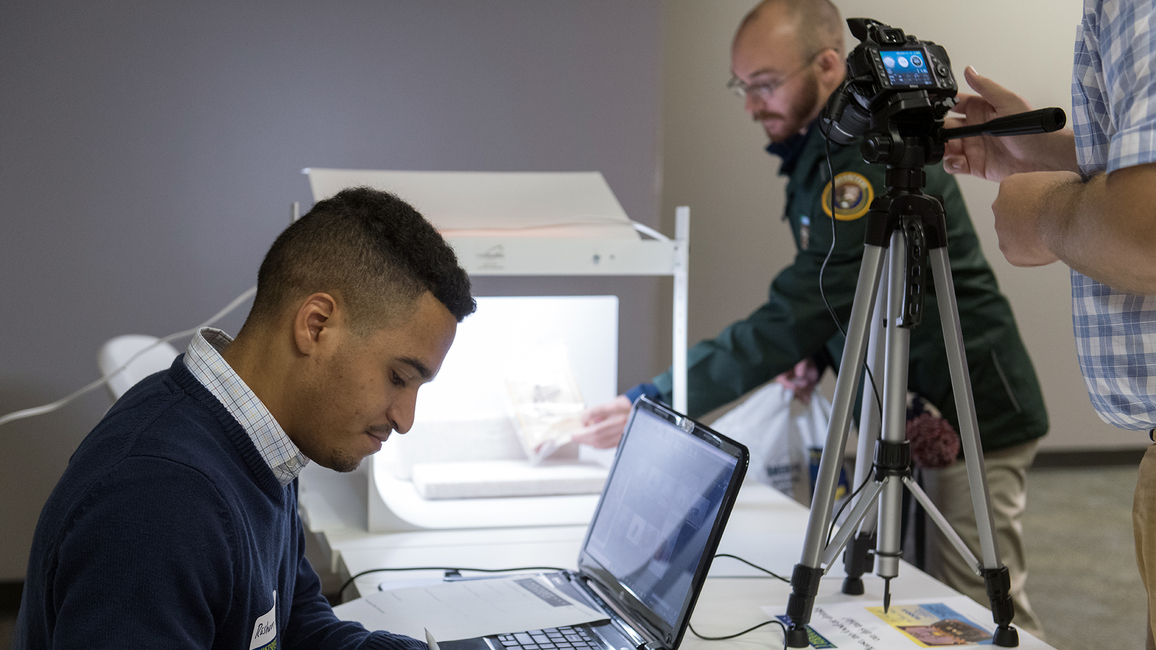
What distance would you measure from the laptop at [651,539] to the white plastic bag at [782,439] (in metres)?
0.84

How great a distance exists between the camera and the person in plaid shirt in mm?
816

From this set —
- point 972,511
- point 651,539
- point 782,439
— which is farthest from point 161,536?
point 972,511

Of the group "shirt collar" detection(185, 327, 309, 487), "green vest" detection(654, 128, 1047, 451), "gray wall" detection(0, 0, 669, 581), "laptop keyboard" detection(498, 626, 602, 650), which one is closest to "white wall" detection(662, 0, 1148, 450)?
"gray wall" detection(0, 0, 669, 581)

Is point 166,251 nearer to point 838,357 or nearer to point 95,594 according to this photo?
point 838,357

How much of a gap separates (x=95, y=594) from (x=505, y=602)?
60cm

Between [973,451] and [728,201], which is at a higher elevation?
[728,201]

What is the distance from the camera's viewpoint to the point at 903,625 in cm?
121

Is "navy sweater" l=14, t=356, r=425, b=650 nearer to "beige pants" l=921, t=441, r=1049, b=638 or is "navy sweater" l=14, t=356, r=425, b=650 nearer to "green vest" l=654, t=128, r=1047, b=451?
"green vest" l=654, t=128, r=1047, b=451

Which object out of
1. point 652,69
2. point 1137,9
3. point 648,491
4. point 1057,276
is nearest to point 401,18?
point 652,69

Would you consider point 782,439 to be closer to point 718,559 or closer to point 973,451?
point 718,559

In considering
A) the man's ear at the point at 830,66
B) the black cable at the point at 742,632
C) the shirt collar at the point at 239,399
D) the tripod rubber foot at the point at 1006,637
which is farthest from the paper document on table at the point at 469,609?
the man's ear at the point at 830,66

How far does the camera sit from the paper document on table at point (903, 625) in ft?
3.79

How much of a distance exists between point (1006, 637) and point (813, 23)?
1.49 m

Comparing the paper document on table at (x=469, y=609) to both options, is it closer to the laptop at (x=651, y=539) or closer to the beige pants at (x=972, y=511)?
the laptop at (x=651, y=539)
